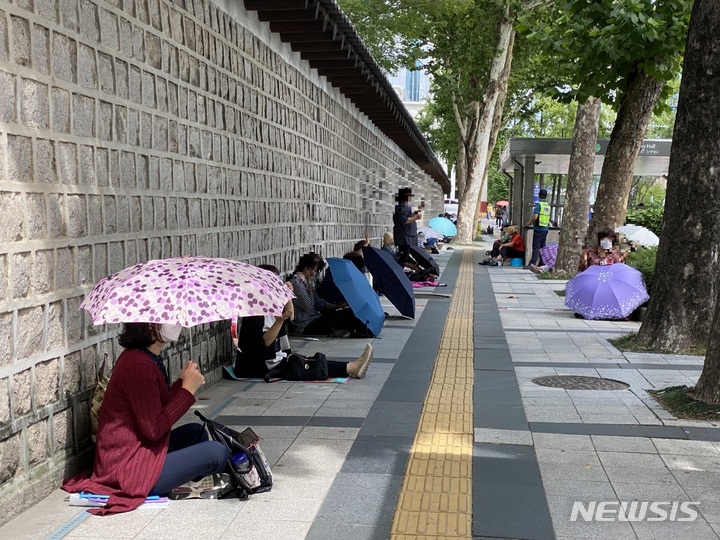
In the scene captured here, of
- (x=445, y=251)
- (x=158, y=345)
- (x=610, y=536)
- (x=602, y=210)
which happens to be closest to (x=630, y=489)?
(x=610, y=536)

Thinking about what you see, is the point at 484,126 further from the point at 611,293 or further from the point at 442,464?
the point at 442,464

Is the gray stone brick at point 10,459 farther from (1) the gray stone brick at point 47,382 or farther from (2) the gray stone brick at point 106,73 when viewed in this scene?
(2) the gray stone brick at point 106,73

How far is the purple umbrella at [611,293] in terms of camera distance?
1245cm

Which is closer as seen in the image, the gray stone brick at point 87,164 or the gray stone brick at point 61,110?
the gray stone brick at point 61,110

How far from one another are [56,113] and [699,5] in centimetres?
637

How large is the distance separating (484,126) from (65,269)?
27.9 m

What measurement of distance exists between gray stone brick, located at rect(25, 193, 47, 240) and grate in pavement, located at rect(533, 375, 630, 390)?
15.6ft

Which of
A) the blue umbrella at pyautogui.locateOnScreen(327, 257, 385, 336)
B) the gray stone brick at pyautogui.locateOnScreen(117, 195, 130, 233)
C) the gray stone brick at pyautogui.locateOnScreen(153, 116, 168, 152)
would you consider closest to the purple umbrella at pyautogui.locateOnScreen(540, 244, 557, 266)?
the blue umbrella at pyautogui.locateOnScreen(327, 257, 385, 336)

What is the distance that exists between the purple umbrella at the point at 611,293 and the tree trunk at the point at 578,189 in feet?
23.7

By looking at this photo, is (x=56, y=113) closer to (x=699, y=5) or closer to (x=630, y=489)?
(x=630, y=489)

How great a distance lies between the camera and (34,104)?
488cm

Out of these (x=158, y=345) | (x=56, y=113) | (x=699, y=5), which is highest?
(x=699, y=5)

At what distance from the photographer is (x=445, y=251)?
1310 inches

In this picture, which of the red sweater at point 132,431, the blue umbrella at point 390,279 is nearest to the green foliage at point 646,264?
the blue umbrella at point 390,279
